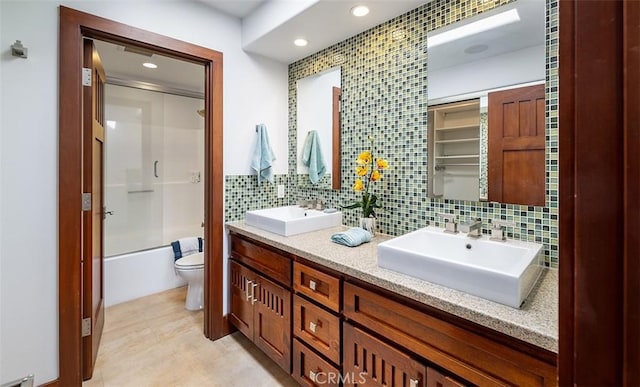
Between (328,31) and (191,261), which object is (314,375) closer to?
(191,261)

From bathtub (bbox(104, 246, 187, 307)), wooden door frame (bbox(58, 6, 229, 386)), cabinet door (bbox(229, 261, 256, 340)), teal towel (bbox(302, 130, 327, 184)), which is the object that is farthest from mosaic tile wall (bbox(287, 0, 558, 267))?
bathtub (bbox(104, 246, 187, 307))

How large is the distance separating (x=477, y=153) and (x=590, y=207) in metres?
1.31

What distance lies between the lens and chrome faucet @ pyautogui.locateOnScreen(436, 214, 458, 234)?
152cm

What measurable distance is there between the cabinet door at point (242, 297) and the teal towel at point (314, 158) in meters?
0.89

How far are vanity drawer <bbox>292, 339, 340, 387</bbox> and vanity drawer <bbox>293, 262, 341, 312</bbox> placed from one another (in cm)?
29

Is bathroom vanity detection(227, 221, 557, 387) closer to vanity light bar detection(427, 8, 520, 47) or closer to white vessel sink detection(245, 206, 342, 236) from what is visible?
white vessel sink detection(245, 206, 342, 236)

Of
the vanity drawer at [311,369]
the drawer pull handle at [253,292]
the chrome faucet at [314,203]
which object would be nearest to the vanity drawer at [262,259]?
the drawer pull handle at [253,292]

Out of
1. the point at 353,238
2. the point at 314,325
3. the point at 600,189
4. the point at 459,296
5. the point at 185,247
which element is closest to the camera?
→ the point at 600,189

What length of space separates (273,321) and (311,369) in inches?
14.6

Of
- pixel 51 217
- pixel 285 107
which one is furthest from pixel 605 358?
pixel 285 107

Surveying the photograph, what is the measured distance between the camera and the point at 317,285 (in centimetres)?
150

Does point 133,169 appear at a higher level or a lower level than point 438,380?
higher

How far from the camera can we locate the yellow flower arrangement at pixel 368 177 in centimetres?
181

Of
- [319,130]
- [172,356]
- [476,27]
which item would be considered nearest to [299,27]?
[319,130]
